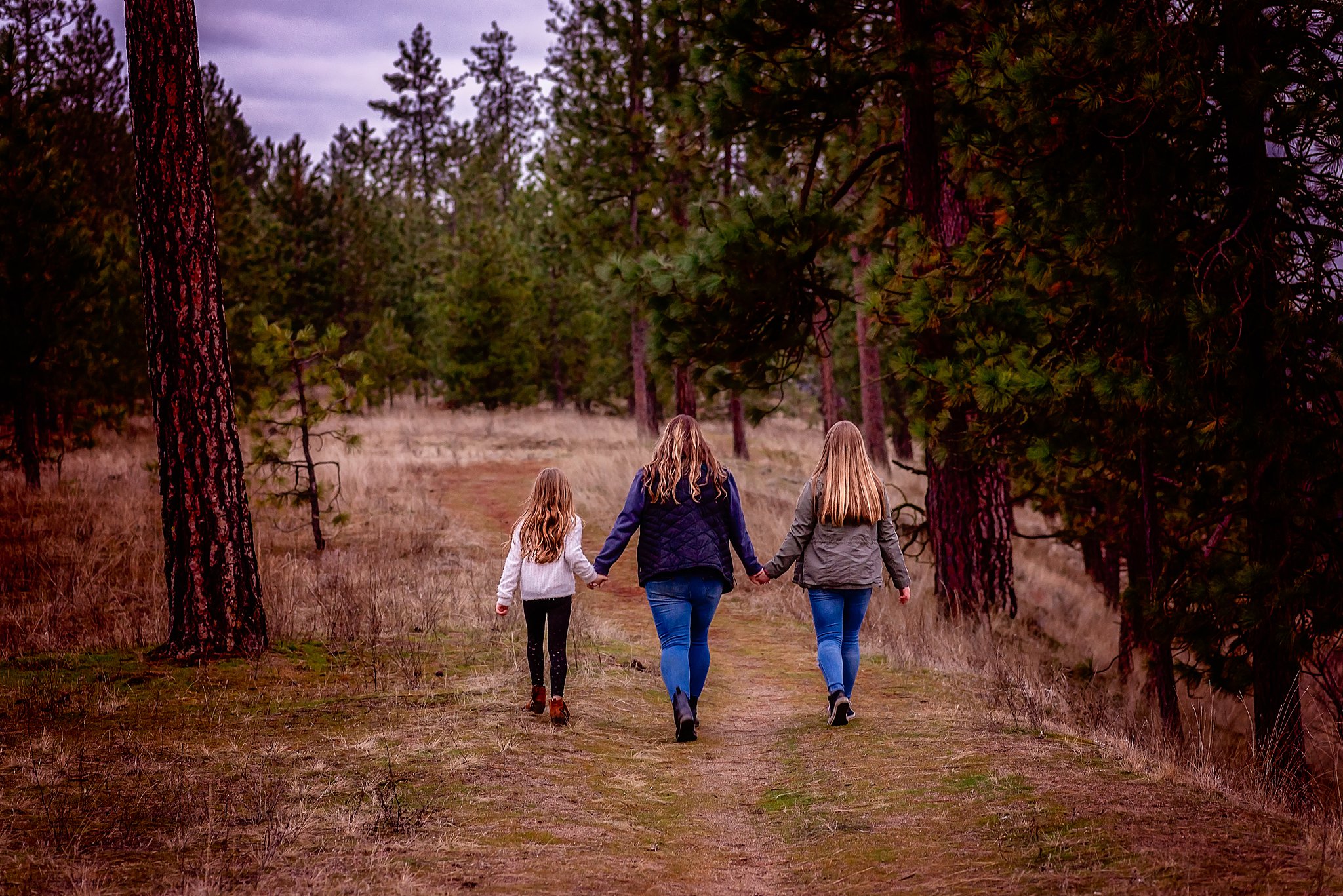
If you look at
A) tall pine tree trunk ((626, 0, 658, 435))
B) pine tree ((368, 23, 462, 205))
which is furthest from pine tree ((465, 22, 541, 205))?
tall pine tree trunk ((626, 0, 658, 435))

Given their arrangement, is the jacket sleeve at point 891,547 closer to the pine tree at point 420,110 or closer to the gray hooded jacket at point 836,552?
the gray hooded jacket at point 836,552

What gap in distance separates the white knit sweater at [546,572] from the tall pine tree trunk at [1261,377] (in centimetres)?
442

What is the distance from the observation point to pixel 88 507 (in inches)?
510

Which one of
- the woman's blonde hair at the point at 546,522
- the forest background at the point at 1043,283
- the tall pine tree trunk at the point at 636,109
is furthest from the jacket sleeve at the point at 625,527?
the tall pine tree trunk at the point at 636,109

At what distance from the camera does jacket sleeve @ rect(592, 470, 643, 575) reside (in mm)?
6312

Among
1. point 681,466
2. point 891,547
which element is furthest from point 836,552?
point 681,466

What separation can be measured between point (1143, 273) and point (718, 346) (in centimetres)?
412

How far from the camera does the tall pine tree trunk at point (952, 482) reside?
9539 millimetres

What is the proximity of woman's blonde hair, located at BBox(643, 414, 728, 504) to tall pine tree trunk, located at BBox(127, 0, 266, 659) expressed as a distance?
331 cm

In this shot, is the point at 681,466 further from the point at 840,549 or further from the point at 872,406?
the point at 872,406

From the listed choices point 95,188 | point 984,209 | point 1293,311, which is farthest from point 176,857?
point 95,188

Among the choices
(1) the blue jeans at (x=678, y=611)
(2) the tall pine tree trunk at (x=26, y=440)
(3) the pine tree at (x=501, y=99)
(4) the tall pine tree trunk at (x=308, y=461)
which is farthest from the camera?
(3) the pine tree at (x=501, y=99)

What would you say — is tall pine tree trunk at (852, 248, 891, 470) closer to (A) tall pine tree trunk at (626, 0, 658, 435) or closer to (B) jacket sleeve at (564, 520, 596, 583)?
(A) tall pine tree trunk at (626, 0, 658, 435)

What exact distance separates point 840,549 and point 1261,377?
3128 mm
